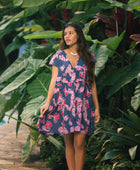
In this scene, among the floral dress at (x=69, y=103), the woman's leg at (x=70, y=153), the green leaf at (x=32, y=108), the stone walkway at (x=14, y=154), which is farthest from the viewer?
the stone walkway at (x=14, y=154)

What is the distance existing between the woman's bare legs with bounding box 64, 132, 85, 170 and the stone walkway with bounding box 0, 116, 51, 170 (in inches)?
34.5

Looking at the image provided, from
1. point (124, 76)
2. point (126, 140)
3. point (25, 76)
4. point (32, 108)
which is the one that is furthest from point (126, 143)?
point (25, 76)

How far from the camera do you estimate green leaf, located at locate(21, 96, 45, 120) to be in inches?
95.8

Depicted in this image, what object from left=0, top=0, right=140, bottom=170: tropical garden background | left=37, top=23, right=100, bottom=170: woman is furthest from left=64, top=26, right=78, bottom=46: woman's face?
left=0, top=0, right=140, bottom=170: tropical garden background

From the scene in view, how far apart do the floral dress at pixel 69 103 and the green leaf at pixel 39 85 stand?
691 mm

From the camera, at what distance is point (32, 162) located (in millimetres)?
3156

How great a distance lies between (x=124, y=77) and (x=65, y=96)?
0.88 meters

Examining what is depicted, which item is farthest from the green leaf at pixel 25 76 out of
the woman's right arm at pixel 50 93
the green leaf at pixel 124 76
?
the green leaf at pixel 124 76

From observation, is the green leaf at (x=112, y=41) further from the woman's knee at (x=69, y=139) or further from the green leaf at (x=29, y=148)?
the green leaf at (x=29, y=148)

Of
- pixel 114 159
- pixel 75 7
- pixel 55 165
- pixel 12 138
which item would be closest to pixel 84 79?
pixel 114 159

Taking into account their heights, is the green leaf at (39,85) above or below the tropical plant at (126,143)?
above

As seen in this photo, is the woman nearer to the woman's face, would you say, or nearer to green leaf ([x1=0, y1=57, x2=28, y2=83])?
the woman's face

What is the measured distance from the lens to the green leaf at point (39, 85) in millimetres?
2877

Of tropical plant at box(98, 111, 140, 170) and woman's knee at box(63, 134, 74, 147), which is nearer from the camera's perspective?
woman's knee at box(63, 134, 74, 147)
